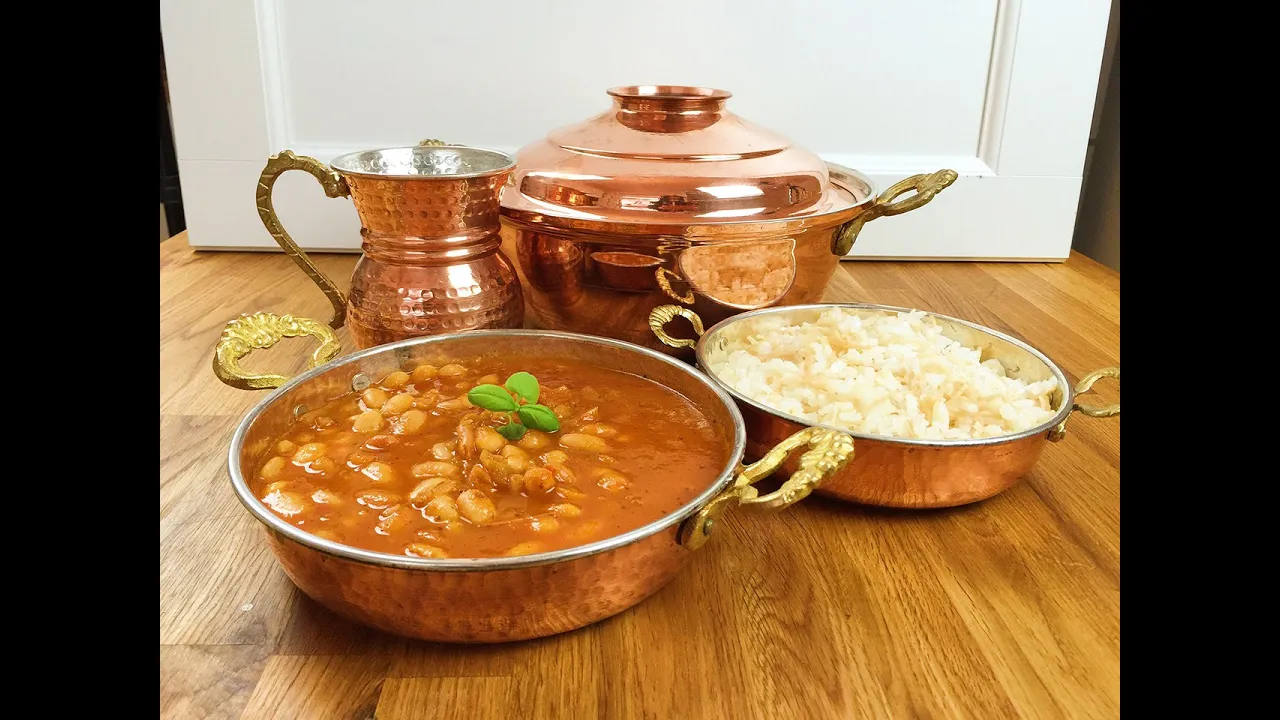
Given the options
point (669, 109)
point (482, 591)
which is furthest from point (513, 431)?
point (669, 109)

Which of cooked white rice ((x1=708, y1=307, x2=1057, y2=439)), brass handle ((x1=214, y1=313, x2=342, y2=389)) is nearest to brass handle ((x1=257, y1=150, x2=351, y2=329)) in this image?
brass handle ((x1=214, y1=313, x2=342, y2=389))

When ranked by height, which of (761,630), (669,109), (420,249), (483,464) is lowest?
(761,630)

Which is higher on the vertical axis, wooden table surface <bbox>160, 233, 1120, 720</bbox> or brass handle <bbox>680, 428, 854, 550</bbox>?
brass handle <bbox>680, 428, 854, 550</bbox>

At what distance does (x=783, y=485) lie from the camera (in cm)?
72

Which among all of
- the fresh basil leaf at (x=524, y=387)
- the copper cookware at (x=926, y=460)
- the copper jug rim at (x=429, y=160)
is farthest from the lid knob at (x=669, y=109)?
the fresh basil leaf at (x=524, y=387)

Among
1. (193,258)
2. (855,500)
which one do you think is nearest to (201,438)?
(855,500)

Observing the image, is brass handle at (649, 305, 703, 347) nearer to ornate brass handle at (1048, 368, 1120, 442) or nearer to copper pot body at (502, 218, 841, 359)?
copper pot body at (502, 218, 841, 359)

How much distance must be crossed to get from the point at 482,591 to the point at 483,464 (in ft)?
0.60

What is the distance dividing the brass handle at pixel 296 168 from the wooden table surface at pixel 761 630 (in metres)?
0.26

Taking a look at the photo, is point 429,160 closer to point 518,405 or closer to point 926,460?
point 518,405

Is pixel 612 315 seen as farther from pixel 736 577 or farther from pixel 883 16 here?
pixel 883 16

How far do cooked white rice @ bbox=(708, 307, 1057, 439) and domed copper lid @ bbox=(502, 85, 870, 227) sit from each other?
0.55 feet

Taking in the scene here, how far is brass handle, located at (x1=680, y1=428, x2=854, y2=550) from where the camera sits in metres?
0.70

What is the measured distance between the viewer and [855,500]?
0.92m
